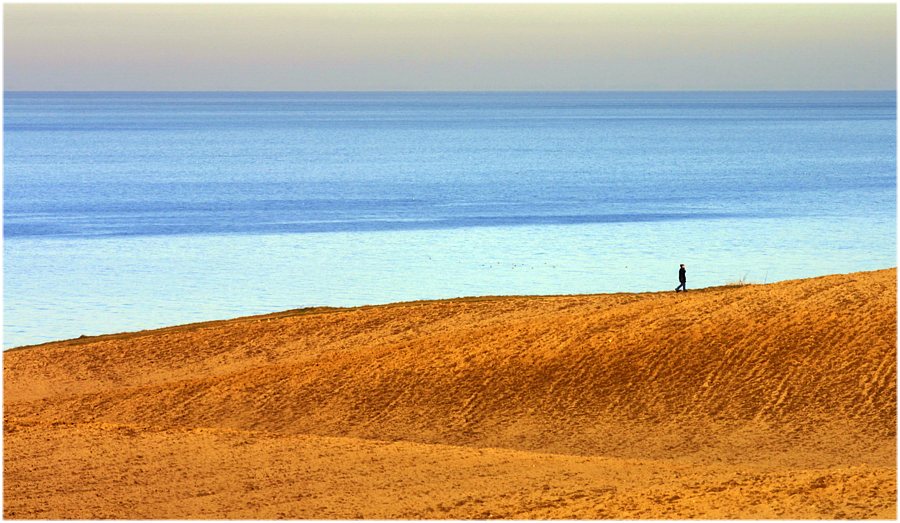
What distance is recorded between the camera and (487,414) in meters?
21.5

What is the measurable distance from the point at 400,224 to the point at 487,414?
43248mm

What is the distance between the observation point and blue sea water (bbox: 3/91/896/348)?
44.1 metres

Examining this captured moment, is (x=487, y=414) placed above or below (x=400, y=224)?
below

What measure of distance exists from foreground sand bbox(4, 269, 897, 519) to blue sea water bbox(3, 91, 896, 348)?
35.5ft

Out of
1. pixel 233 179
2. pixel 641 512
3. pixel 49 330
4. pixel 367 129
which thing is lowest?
pixel 641 512

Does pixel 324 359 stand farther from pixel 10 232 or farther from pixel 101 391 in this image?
pixel 10 232

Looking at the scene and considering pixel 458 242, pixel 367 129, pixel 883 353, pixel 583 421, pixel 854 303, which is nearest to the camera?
pixel 583 421

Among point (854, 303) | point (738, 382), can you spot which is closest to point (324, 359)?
point (738, 382)

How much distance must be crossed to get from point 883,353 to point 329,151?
106 m

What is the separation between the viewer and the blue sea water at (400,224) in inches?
1735

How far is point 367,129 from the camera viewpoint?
181 metres

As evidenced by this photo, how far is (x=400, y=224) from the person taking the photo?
64.4m

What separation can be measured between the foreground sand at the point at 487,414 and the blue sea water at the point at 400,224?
1084 centimetres

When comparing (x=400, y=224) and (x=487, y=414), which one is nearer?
(x=487, y=414)
